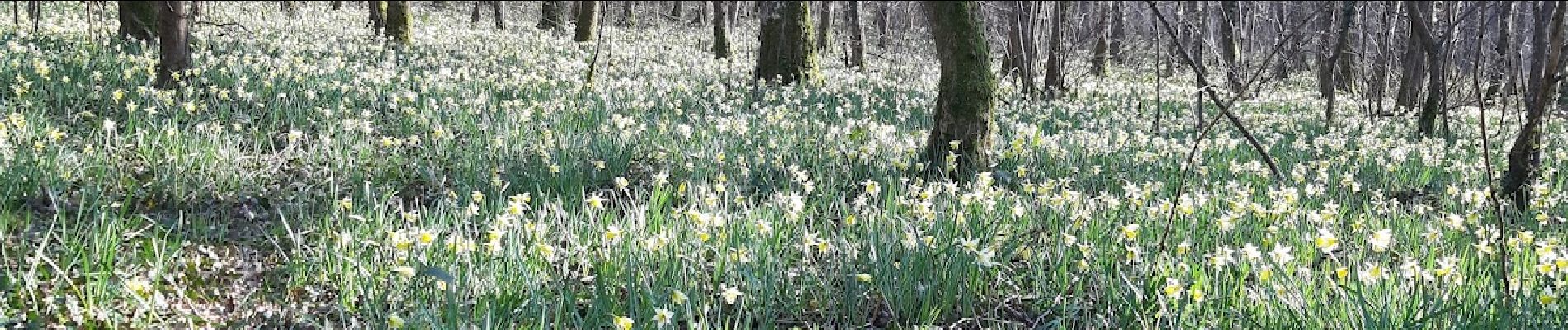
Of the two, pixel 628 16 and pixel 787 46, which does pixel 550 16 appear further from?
pixel 787 46

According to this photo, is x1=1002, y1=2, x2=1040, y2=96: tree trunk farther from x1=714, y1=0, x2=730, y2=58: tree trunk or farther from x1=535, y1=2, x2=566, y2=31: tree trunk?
x1=535, y1=2, x2=566, y2=31: tree trunk

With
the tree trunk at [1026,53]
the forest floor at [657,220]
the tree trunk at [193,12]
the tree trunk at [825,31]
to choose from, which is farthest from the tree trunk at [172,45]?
the tree trunk at [825,31]

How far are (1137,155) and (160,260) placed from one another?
464cm

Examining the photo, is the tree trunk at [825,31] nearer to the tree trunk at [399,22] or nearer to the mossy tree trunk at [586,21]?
the mossy tree trunk at [586,21]

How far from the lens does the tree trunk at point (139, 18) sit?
884 centimetres

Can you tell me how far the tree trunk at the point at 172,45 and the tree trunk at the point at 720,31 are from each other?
8.63 meters

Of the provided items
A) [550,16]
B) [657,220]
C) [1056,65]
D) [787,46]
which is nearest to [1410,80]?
[1056,65]

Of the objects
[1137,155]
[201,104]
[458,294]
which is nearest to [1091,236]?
[458,294]

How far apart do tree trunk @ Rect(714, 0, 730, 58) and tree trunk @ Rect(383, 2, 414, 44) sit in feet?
13.1

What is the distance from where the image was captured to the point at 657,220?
11.7 feet

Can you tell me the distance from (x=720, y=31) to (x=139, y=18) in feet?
24.9

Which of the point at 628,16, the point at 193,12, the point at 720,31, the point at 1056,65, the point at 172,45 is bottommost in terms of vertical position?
the point at 172,45

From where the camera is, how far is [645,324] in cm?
251

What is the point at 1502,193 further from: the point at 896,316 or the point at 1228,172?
the point at 896,316
